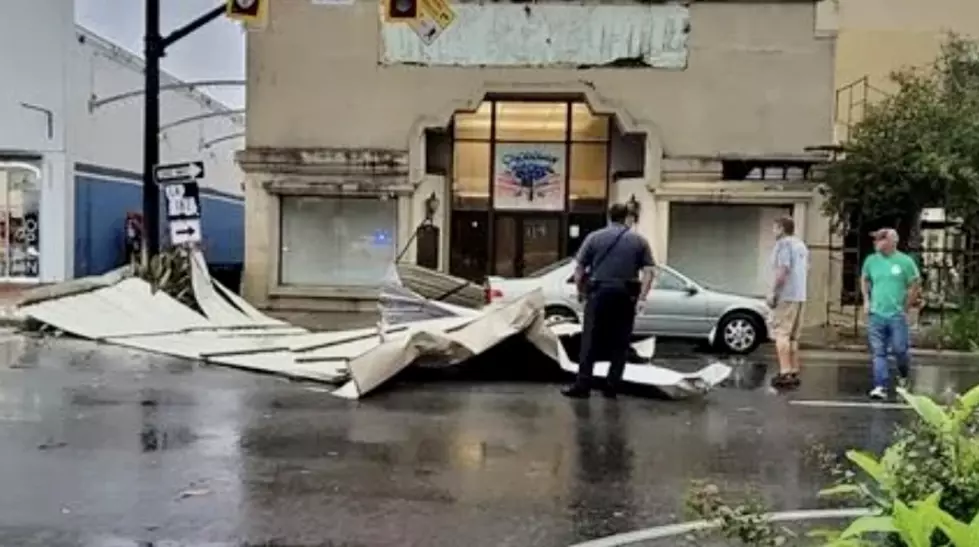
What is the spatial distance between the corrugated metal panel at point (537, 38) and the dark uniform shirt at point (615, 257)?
1358 centimetres

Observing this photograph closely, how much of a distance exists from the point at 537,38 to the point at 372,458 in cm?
1721

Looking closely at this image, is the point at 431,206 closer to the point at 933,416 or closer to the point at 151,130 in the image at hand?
the point at 151,130

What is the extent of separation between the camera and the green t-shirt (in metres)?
12.0

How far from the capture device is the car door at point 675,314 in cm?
1808

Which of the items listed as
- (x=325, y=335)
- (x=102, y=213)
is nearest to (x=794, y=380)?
(x=325, y=335)

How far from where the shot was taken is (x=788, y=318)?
13086 millimetres

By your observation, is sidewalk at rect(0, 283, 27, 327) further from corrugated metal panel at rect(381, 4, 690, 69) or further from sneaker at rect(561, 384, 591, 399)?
sneaker at rect(561, 384, 591, 399)

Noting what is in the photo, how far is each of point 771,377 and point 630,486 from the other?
272 inches

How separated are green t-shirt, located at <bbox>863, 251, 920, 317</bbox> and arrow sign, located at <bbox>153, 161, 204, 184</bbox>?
10.7 m

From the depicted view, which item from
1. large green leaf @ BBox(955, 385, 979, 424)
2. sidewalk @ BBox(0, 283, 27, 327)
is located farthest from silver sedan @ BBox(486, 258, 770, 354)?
large green leaf @ BBox(955, 385, 979, 424)

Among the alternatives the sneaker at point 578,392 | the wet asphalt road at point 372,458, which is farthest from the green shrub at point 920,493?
the sneaker at point 578,392

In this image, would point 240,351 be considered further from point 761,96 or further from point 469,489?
point 761,96

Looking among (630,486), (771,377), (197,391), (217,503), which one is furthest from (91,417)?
(771,377)

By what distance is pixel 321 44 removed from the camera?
80.3 ft
